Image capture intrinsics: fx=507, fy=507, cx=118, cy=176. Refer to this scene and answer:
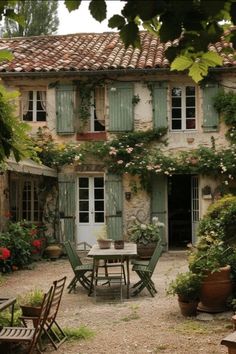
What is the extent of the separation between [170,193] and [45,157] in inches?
175

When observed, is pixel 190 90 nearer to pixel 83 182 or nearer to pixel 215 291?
pixel 83 182

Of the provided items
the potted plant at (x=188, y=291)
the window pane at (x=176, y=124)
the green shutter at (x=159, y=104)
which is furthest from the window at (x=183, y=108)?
the potted plant at (x=188, y=291)

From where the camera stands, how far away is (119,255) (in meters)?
8.38

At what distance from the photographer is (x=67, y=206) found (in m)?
14.5

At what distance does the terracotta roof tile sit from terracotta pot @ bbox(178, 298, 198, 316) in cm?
743

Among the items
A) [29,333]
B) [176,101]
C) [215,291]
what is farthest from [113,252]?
[176,101]

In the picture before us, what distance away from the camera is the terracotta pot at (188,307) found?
726 cm

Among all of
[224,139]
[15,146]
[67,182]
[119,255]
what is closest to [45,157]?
[67,182]

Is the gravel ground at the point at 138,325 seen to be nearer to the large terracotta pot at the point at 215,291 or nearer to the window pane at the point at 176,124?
the large terracotta pot at the point at 215,291

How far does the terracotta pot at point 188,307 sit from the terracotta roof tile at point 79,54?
24.4 ft

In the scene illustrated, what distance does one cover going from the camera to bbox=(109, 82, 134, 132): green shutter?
14.4 metres

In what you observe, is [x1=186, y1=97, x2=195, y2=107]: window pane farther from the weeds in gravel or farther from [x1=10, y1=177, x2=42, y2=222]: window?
the weeds in gravel

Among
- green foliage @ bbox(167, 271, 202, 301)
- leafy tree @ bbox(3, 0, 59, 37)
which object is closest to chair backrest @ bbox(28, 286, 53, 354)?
green foliage @ bbox(167, 271, 202, 301)

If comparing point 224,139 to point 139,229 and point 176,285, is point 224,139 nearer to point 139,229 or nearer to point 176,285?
point 139,229
